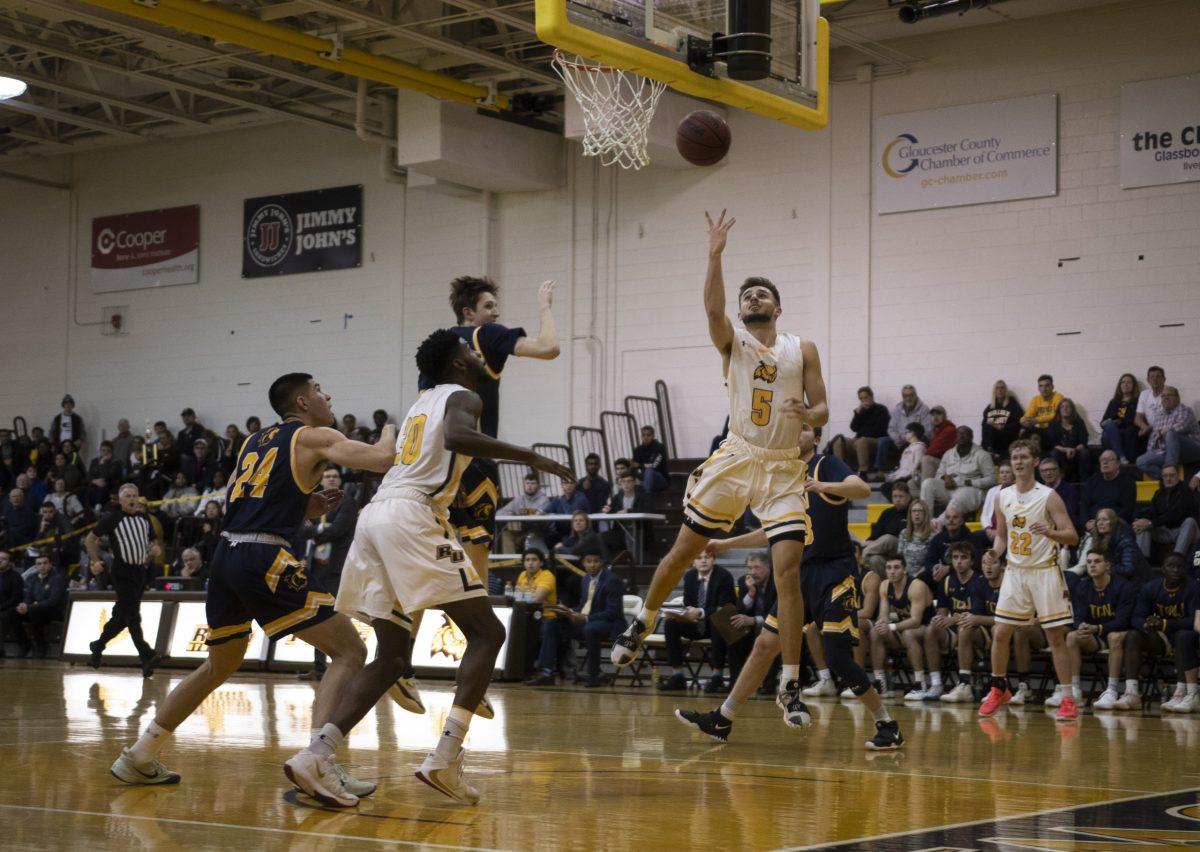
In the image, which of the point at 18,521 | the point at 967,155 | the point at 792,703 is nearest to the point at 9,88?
the point at 18,521

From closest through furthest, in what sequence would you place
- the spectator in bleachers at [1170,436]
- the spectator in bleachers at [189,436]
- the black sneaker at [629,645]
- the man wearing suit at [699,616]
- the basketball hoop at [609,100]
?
1. the black sneaker at [629,645]
2. the basketball hoop at [609,100]
3. the man wearing suit at [699,616]
4. the spectator in bleachers at [1170,436]
5. the spectator in bleachers at [189,436]

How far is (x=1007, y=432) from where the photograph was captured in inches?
667

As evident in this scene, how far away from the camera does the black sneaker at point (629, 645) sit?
7.54 m

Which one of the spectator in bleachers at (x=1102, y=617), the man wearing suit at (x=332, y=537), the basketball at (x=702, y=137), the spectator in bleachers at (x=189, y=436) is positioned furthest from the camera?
the spectator in bleachers at (x=189, y=436)

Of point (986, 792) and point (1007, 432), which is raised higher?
point (1007, 432)

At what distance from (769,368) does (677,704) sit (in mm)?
5219

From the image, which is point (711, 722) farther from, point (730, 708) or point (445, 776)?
point (445, 776)

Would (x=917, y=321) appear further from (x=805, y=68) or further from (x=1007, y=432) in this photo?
(x=805, y=68)

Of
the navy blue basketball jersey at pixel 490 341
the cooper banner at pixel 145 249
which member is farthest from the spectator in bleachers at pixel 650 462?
the navy blue basketball jersey at pixel 490 341

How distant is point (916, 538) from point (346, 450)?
979cm

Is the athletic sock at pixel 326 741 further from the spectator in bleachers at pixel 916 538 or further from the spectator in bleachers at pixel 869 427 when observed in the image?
the spectator in bleachers at pixel 869 427

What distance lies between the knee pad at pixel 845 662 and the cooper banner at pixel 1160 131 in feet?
35.7

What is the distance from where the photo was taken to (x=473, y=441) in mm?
5586

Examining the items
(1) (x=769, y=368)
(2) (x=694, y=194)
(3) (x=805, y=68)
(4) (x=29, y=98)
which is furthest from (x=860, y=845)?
(4) (x=29, y=98)
